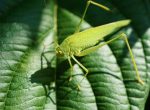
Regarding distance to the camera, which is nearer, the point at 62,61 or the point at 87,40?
the point at 62,61

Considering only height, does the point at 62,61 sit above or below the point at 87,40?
below

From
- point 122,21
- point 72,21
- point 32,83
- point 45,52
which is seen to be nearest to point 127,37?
point 122,21

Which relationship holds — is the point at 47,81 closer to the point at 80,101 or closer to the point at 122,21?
the point at 80,101

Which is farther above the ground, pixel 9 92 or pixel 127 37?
pixel 127 37

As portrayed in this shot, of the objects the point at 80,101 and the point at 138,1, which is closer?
the point at 80,101

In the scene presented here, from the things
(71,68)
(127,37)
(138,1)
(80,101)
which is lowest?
(80,101)

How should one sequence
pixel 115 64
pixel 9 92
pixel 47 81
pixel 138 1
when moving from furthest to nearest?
pixel 138 1 → pixel 115 64 → pixel 47 81 → pixel 9 92

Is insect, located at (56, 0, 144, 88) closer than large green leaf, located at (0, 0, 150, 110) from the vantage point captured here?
No

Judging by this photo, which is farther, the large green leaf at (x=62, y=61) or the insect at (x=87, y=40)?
Answer: the insect at (x=87, y=40)
